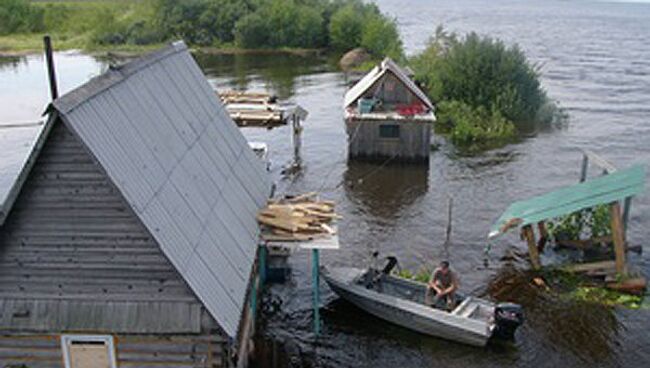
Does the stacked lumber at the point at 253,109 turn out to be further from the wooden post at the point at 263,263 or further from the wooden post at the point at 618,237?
the wooden post at the point at 618,237

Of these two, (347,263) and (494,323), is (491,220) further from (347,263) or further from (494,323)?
(494,323)

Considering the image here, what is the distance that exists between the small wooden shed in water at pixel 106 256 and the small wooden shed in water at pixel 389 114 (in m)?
21.9

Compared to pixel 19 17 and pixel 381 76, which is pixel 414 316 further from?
pixel 19 17

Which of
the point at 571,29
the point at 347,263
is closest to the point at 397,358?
the point at 347,263

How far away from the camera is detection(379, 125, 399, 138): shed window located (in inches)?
1331

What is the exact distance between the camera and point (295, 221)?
15773mm

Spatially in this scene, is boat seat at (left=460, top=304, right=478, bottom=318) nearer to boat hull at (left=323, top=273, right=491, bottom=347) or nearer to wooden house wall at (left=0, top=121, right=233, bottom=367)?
boat hull at (left=323, top=273, right=491, bottom=347)

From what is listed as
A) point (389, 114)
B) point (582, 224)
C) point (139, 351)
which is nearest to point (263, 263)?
point (139, 351)

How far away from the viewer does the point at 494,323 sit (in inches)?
695

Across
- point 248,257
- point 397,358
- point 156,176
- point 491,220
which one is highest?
point 156,176

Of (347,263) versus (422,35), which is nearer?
(347,263)

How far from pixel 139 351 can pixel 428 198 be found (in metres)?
20.8

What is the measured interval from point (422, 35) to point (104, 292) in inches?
3968

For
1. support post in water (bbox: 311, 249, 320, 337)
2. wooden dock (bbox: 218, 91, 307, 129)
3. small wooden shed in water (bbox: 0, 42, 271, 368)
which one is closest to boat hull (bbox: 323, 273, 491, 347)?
support post in water (bbox: 311, 249, 320, 337)
